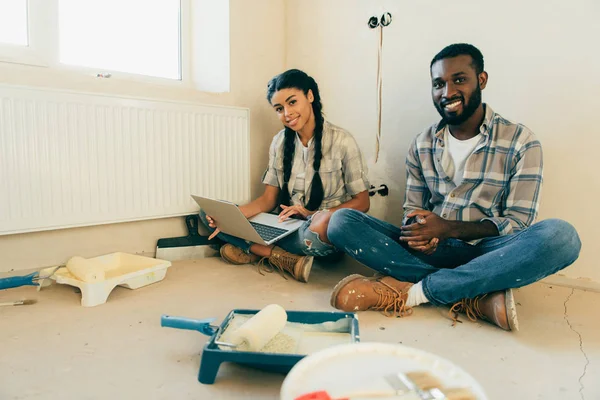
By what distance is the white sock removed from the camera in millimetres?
1260

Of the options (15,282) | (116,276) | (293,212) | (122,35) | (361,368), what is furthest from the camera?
(122,35)

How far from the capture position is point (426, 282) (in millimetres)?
1249

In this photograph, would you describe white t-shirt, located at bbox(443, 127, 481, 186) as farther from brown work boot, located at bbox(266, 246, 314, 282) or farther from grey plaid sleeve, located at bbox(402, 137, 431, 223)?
brown work boot, located at bbox(266, 246, 314, 282)

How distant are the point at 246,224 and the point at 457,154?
76cm

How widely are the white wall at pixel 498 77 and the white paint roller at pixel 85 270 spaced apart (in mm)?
1187

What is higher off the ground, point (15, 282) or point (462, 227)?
point (462, 227)

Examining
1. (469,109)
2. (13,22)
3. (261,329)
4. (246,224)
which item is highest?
(13,22)

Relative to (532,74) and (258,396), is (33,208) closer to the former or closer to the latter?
(258,396)

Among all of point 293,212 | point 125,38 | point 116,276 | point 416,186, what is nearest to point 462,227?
point 416,186

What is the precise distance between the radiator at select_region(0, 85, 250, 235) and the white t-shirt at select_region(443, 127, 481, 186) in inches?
38.5

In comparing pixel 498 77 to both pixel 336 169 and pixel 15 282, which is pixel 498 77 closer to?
pixel 336 169

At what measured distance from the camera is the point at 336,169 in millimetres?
1732

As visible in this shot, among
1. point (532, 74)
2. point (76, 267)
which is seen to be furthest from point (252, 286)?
point (532, 74)

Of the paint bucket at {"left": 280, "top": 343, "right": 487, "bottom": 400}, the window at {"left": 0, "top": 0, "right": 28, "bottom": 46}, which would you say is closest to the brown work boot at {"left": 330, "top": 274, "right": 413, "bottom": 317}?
the paint bucket at {"left": 280, "top": 343, "right": 487, "bottom": 400}
